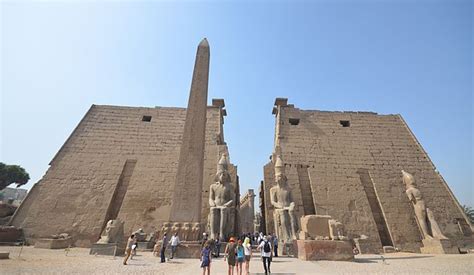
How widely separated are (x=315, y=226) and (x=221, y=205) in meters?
2.76

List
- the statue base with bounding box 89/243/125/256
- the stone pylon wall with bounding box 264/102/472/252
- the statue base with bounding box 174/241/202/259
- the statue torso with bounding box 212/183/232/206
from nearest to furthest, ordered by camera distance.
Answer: the statue base with bounding box 174/241/202/259 < the statue base with bounding box 89/243/125/256 < the statue torso with bounding box 212/183/232/206 < the stone pylon wall with bounding box 264/102/472/252

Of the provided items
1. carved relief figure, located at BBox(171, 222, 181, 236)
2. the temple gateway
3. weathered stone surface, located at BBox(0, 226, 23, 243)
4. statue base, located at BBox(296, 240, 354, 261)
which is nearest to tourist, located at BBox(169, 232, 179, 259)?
carved relief figure, located at BBox(171, 222, 181, 236)

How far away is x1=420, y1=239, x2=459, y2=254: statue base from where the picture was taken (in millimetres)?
9367

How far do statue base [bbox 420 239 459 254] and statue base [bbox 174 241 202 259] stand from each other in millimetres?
8471

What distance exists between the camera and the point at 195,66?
841cm

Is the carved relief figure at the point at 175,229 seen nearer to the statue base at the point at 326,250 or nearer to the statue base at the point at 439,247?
the statue base at the point at 326,250

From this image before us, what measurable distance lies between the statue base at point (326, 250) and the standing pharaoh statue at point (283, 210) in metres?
1.99

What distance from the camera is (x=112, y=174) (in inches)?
505

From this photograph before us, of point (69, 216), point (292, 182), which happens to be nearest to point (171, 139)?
point (69, 216)

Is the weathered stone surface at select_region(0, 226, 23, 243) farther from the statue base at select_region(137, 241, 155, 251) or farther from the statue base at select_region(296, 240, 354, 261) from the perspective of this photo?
the statue base at select_region(296, 240, 354, 261)

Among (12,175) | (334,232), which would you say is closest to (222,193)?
(334,232)

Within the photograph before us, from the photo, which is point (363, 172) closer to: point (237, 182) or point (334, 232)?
point (237, 182)

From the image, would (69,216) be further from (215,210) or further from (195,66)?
(195,66)

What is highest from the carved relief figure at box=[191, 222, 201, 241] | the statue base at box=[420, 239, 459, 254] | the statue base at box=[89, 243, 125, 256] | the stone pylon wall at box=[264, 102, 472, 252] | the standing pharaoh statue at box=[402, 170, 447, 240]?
the stone pylon wall at box=[264, 102, 472, 252]
